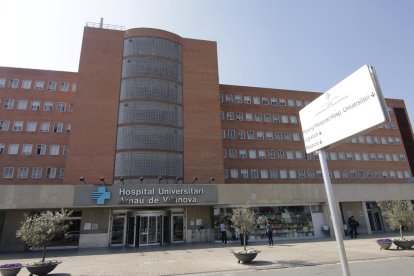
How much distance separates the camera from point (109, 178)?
30984 mm

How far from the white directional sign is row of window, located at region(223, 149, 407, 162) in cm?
3828

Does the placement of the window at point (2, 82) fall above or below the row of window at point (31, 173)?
above

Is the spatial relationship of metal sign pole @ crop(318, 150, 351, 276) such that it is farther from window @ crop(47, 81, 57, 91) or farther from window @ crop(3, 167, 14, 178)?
window @ crop(47, 81, 57, 91)

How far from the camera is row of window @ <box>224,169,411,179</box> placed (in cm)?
4200

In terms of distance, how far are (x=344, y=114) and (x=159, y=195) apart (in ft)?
80.0

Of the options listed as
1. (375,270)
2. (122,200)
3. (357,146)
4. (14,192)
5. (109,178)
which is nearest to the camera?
(375,270)

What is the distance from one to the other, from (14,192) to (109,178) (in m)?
8.84

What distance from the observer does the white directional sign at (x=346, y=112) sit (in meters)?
3.28

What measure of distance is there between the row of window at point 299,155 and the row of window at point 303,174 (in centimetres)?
208

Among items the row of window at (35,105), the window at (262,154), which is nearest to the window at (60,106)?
the row of window at (35,105)

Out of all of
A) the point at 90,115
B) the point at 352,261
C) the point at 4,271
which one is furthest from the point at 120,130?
the point at 352,261

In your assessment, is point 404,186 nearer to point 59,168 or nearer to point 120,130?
point 120,130

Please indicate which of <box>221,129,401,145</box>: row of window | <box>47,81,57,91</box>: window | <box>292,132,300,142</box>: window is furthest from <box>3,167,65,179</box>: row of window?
<box>292,132,300,142</box>: window

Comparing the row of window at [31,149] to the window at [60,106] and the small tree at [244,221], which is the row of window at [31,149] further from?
the small tree at [244,221]
